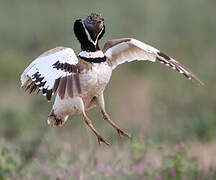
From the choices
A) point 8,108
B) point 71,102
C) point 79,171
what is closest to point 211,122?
point 8,108

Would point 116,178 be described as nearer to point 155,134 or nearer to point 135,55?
point 135,55

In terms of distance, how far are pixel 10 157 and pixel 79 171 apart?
0.69 m

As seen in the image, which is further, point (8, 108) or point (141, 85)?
point (141, 85)

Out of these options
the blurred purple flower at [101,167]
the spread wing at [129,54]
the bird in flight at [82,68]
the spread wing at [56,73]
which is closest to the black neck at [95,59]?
the bird in flight at [82,68]

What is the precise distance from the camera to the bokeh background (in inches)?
252

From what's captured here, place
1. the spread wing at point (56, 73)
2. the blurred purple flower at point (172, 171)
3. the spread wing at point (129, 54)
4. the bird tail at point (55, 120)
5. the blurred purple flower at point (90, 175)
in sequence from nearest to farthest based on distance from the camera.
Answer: the spread wing at point (56, 73), the bird tail at point (55, 120), the spread wing at point (129, 54), the blurred purple flower at point (90, 175), the blurred purple flower at point (172, 171)

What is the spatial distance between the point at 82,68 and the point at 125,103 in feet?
29.2

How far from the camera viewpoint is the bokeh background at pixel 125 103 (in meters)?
6.40

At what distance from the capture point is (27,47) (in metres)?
Answer: 18.5

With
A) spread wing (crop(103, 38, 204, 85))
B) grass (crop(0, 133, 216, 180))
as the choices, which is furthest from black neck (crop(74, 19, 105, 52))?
grass (crop(0, 133, 216, 180))

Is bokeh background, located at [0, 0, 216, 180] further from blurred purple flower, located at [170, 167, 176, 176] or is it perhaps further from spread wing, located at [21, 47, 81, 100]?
spread wing, located at [21, 47, 81, 100]

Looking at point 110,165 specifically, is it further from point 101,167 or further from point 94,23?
point 94,23

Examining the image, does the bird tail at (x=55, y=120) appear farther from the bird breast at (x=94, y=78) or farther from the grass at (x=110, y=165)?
the grass at (x=110, y=165)

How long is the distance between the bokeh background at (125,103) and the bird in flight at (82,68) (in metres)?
0.80
